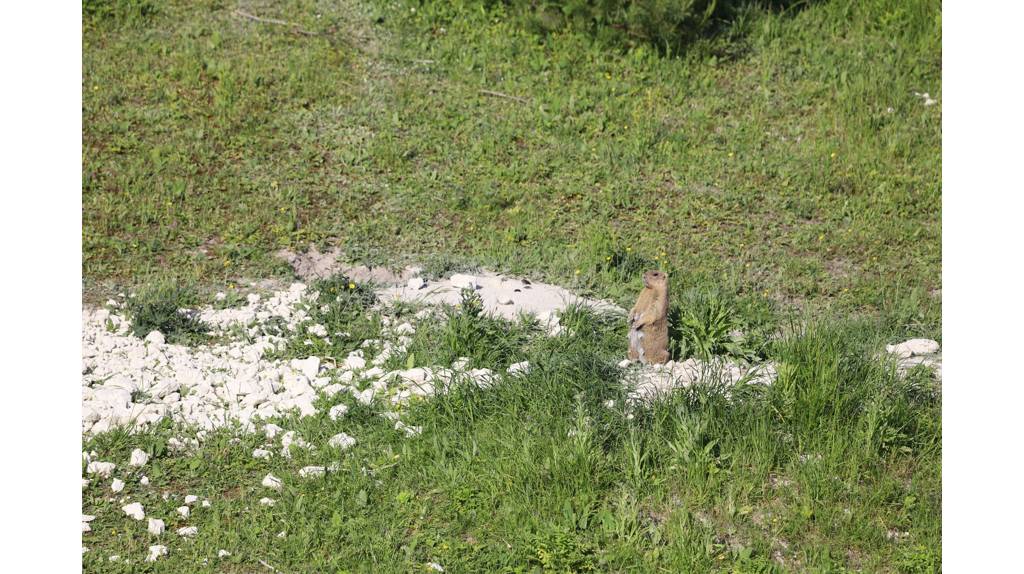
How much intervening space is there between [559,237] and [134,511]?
4.26m

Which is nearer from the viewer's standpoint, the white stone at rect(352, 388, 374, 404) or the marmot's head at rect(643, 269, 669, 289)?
the white stone at rect(352, 388, 374, 404)

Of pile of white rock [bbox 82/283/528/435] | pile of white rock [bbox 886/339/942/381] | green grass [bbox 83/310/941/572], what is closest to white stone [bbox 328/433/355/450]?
green grass [bbox 83/310/941/572]

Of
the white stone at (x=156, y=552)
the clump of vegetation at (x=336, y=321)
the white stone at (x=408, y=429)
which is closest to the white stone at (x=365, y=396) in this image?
the white stone at (x=408, y=429)

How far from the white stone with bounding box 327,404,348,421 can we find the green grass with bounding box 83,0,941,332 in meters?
2.33

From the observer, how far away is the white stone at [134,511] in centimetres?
494

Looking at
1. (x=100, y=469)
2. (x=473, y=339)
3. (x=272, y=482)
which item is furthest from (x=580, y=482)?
(x=100, y=469)

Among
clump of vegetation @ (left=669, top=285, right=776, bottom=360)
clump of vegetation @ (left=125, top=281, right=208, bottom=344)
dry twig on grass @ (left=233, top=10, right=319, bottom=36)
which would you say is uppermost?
dry twig on grass @ (left=233, top=10, right=319, bottom=36)

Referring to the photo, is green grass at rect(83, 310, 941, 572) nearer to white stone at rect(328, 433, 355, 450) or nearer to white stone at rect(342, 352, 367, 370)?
white stone at rect(328, 433, 355, 450)

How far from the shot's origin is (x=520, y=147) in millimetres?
9617

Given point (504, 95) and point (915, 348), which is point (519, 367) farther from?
point (504, 95)

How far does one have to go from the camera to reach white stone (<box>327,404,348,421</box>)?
5746 mm

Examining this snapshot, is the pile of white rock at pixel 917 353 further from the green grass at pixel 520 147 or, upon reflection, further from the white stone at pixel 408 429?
the white stone at pixel 408 429

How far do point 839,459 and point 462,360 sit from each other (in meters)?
2.27

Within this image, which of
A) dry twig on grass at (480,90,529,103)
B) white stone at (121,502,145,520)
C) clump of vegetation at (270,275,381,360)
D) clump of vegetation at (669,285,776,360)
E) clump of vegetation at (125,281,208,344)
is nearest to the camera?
white stone at (121,502,145,520)
